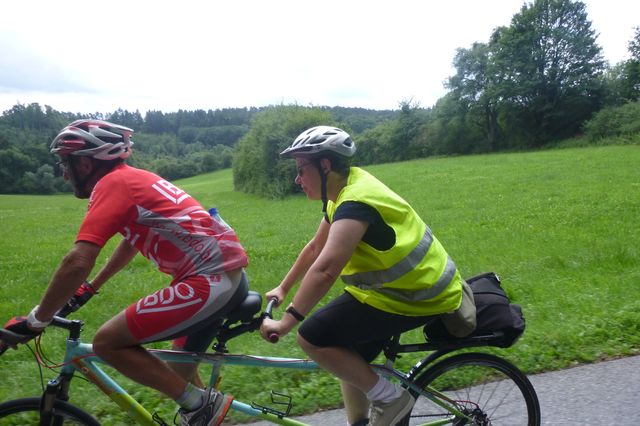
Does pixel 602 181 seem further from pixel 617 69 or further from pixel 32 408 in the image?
pixel 617 69

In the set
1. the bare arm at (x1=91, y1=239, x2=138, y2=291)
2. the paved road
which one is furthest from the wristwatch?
the paved road

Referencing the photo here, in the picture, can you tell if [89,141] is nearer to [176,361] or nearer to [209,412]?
[176,361]

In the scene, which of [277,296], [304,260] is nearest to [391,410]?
[277,296]

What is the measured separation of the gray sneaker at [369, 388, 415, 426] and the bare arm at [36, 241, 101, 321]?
1.52 metres

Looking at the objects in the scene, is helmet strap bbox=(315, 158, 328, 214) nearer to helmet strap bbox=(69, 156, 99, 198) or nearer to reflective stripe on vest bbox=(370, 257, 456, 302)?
reflective stripe on vest bbox=(370, 257, 456, 302)

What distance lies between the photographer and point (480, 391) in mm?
2883

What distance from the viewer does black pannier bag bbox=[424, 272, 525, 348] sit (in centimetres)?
265

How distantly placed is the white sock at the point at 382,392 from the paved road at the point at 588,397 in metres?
0.86

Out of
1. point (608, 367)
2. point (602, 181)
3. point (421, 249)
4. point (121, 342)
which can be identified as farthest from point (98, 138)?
point (602, 181)

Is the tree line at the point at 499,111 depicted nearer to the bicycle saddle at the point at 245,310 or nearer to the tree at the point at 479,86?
the tree at the point at 479,86

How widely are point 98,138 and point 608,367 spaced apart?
13.0 feet

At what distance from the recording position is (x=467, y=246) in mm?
9617

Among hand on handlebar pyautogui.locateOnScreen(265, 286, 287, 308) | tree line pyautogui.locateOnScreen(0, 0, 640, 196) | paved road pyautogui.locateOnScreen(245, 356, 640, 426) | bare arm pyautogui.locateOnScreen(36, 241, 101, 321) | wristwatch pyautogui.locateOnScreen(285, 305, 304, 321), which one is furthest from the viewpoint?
tree line pyautogui.locateOnScreen(0, 0, 640, 196)

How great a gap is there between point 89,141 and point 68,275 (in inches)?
25.9
